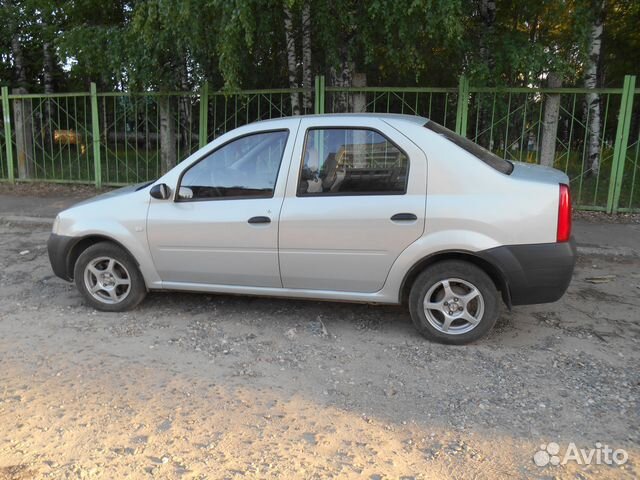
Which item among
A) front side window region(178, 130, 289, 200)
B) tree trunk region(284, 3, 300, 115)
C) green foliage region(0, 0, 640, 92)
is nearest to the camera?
front side window region(178, 130, 289, 200)

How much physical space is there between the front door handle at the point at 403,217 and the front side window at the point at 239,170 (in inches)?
40.1

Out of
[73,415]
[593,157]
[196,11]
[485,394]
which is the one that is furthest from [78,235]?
[593,157]

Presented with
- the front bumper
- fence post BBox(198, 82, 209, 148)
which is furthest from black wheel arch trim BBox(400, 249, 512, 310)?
fence post BBox(198, 82, 209, 148)

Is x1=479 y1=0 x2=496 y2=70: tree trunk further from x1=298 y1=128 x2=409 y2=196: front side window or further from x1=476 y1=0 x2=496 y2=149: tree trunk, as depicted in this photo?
x1=298 y1=128 x2=409 y2=196: front side window

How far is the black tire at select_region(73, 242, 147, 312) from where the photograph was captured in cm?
507

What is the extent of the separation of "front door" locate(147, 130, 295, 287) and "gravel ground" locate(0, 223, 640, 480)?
0.51 metres

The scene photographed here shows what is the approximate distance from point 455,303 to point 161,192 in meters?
2.53

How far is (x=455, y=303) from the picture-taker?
4309 mm

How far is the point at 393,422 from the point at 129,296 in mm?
2831

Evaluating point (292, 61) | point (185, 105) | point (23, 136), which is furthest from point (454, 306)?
point (23, 136)

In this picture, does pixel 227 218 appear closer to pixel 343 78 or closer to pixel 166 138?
pixel 343 78

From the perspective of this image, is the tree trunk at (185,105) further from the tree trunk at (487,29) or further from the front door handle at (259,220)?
the front door handle at (259,220)

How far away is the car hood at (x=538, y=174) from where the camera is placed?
4191 millimetres

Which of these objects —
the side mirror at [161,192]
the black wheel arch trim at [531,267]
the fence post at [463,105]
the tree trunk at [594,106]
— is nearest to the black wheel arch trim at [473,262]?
the black wheel arch trim at [531,267]
